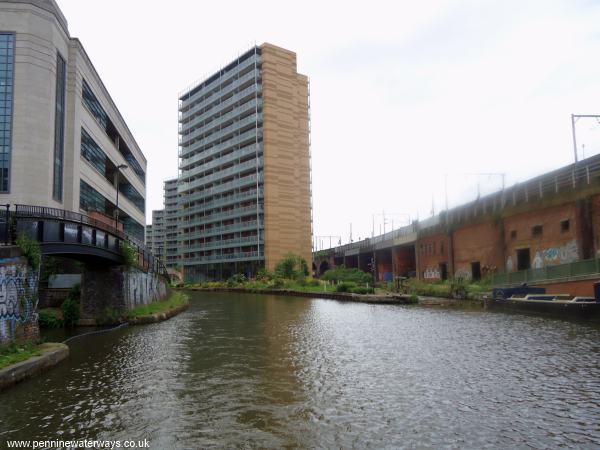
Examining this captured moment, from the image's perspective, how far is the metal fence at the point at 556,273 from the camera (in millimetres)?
27109

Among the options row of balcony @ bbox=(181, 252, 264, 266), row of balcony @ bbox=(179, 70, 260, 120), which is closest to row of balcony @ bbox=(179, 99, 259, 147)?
row of balcony @ bbox=(179, 70, 260, 120)

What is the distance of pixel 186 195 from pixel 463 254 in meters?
80.2

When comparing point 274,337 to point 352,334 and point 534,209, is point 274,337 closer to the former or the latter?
point 352,334

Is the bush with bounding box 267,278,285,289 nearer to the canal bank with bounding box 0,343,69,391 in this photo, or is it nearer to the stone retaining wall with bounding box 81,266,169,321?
the stone retaining wall with bounding box 81,266,169,321

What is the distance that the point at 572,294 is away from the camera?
28.7 meters

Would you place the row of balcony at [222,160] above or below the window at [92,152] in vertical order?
above

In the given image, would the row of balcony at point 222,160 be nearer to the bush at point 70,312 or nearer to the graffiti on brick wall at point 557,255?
the graffiti on brick wall at point 557,255

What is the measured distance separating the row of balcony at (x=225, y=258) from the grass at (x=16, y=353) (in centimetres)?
7333

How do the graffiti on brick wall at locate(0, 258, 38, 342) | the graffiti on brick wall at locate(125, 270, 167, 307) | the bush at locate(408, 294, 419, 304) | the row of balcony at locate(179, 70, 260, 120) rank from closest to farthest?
1. the graffiti on brick wall at locate(0, 258, 38, 342)
2. the graffiti on brick wall at locate(125, 270, 167, 307)
3. the bush at locate(408, 294, 419, 304)
4. the row of balcony at locate(179, 70, 260, 120)

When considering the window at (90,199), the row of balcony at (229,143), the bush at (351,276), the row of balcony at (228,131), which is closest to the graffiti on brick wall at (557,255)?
the bush at (351,276)

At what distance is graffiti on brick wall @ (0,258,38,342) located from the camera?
43.4 feet

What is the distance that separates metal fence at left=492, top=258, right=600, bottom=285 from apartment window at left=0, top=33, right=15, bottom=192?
40.0 meters

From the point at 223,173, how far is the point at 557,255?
76125mm

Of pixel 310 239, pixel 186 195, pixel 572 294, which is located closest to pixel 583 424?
pixel 572 294
